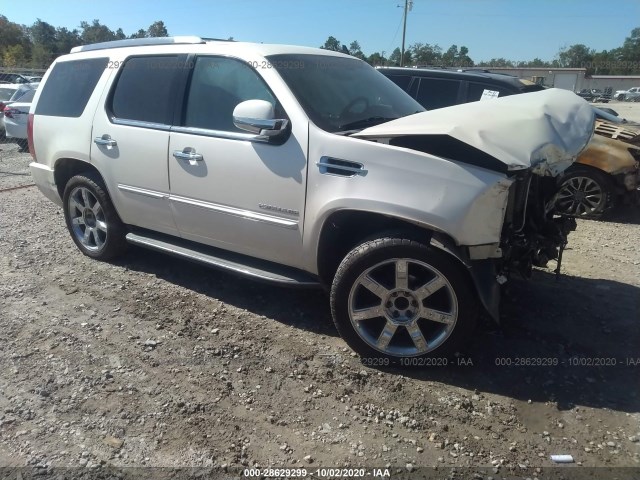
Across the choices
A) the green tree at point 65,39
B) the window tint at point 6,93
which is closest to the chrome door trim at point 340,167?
the window tint at point 6,93

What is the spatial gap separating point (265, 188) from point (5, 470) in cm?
212

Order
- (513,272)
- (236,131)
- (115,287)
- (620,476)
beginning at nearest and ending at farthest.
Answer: (620,476) < (513,272) < (236,131) < (115,287)

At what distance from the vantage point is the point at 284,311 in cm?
400

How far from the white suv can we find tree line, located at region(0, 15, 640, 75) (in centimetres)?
3187

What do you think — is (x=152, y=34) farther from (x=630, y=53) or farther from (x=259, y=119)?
(x=630, y=53)

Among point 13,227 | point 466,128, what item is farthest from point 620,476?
point 13,227

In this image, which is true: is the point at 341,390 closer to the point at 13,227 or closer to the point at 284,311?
the point at 284,311

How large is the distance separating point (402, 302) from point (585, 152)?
4.74 m

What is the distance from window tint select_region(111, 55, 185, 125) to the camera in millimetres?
4078

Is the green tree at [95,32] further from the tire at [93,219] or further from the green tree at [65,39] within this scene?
the tire at [93,219]

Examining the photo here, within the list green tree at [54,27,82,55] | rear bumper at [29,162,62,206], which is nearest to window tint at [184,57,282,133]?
rear bumper at [29,162,62,206]

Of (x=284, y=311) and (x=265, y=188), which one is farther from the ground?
(x=265, y=188)

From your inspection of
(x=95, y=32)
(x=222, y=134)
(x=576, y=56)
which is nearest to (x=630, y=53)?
(x=576, y=56)

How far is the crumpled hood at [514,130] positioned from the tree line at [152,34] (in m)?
32.5
